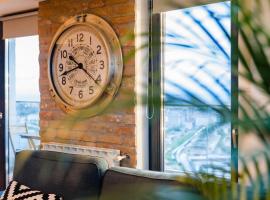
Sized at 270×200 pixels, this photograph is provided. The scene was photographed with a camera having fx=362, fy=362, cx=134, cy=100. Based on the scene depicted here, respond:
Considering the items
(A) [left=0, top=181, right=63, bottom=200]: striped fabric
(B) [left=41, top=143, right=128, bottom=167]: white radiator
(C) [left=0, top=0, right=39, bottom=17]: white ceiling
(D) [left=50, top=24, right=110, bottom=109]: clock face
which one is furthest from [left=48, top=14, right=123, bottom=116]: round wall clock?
(A) [left=0, top=181, right=63, bottom=200]: striped fabric

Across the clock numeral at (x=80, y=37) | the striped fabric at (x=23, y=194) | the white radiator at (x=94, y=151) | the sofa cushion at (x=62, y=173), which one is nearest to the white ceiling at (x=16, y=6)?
the clock numeral at (x=80, y=37)

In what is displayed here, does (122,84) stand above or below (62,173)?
above

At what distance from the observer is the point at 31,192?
1.93 metres

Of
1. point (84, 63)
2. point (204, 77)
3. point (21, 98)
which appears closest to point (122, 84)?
point (84, 63)

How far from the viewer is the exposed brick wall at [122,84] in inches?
104

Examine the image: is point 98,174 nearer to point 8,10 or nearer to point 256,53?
point 256,53

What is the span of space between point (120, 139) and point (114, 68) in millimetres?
533

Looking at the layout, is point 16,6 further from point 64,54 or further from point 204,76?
point 204,76

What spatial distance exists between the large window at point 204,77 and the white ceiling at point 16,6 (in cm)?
306

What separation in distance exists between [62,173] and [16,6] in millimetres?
2164

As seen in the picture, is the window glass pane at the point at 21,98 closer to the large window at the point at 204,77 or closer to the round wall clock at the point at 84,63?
the round wall clock at the point at 84,63

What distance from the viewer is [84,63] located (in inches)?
115

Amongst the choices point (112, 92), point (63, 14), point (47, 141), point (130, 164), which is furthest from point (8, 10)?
point (130, 164)

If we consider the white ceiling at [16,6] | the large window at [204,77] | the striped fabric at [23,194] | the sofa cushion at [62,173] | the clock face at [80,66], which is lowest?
the striped fabric at [23,194]
